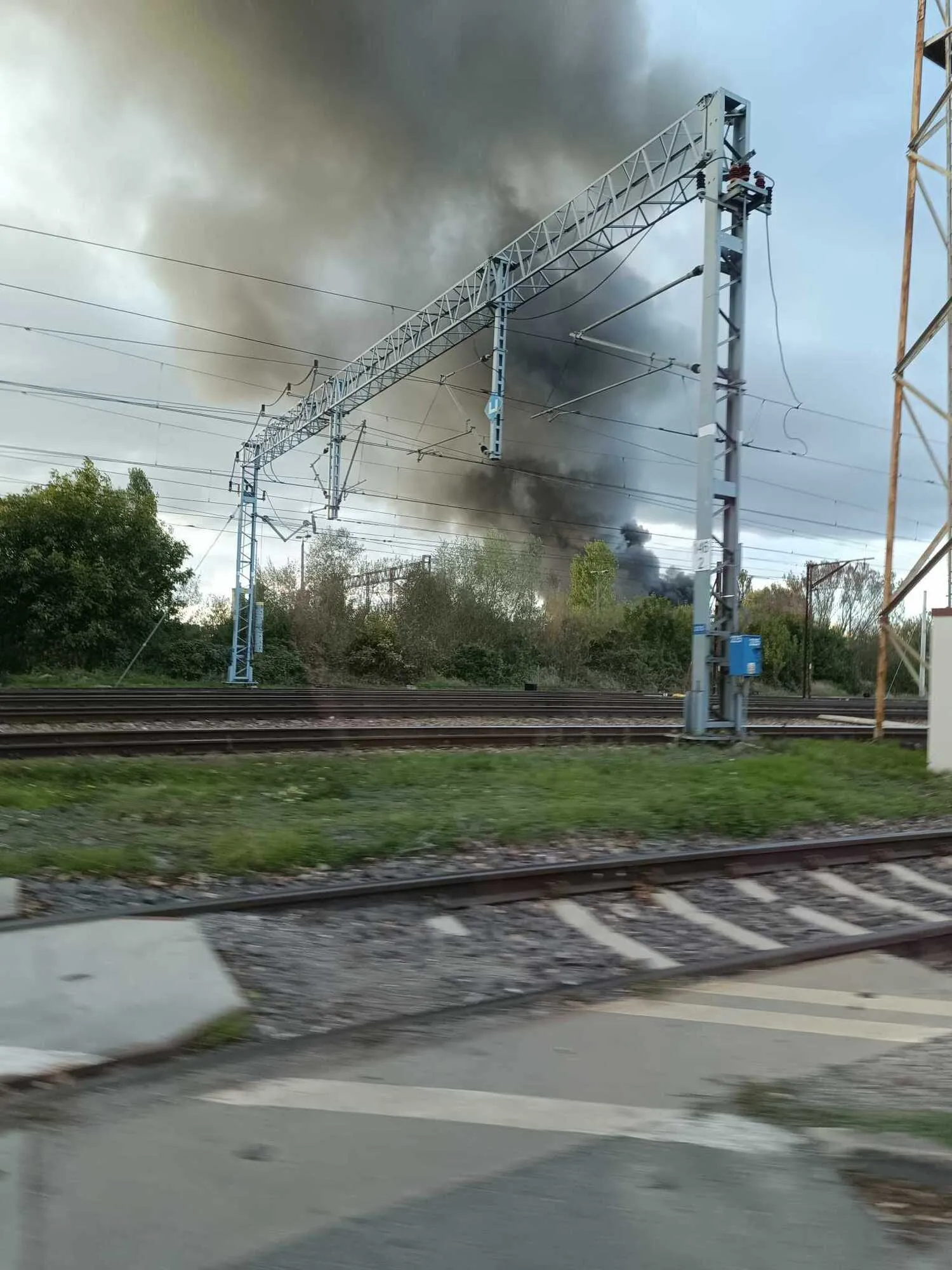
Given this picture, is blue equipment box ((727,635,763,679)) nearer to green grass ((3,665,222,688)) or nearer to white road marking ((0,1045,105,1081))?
white road marking ((0,1045,105,1081))

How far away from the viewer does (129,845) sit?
276 inches

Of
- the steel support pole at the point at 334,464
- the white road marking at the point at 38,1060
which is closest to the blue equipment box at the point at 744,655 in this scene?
the white road marking at the point at 38,1060

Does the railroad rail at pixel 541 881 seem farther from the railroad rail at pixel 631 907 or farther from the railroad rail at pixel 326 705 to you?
the railroad rail at pixel 326 705

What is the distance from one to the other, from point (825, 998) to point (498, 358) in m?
16.6

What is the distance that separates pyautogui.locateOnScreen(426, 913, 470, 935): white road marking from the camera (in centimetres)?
549

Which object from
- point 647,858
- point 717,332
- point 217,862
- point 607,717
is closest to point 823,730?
point 607,717

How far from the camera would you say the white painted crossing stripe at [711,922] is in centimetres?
545

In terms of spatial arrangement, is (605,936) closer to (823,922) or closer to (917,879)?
(823,922)

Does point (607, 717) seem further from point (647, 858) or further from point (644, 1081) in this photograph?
point (644, 1081)

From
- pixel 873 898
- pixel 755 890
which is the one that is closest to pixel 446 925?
pixel 755 890

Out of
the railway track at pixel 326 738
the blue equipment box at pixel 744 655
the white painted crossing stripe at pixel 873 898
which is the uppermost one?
the blue equipment box at pixel 744 655

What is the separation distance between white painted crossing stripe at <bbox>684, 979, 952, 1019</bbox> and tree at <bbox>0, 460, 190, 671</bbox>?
3069cm

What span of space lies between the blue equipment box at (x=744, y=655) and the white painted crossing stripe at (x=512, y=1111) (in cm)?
1172

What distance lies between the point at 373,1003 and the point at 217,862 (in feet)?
9.20
